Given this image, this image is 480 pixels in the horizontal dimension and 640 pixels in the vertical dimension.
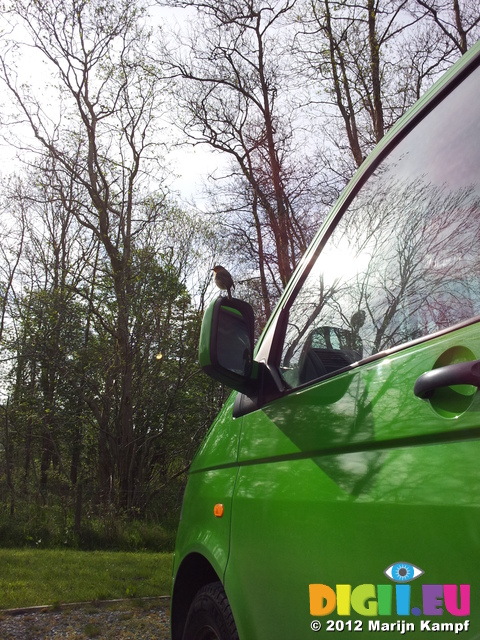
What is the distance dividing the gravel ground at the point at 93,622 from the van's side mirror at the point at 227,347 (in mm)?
4186

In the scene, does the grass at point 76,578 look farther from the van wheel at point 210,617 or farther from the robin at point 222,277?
the robin at point 222,277

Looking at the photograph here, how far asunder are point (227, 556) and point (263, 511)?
0.98 ft

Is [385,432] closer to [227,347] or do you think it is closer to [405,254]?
[405,254]

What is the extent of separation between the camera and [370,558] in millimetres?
1015

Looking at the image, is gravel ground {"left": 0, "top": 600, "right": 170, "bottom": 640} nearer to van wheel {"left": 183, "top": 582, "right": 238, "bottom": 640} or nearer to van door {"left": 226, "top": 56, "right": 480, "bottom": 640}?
van wheel {"left": 183, "top": 582, "right": 238, "bottom": 640}

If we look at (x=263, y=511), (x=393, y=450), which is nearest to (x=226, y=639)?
(x=263, y=511)

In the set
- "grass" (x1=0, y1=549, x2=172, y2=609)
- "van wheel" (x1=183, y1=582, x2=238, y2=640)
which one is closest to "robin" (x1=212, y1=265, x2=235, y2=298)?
"grass" (x1=0, y1=549, x2=172, y2=609)

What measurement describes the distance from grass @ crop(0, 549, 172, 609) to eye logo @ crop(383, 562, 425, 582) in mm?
5897

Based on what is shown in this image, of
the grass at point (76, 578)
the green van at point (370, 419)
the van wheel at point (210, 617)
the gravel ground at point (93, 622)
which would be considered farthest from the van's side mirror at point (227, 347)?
the grass at point (76, 578)

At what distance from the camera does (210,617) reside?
5.90 feet

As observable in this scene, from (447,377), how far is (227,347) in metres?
0.92

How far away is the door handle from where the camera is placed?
0.88 m

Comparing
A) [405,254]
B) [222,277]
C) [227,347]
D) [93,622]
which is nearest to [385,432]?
[405,254]

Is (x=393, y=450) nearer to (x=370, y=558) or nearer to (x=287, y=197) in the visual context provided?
(x=370, y=558)
